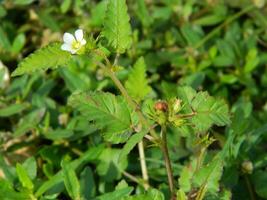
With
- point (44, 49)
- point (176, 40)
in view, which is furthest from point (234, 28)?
point (44, 49)

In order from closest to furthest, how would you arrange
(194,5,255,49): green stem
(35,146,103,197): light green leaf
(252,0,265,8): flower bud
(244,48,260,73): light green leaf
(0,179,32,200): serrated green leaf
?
(0,179,32,200): serrated green leaf
(35,146,103,197): light green leaf
(244,48,260,73): light green leaf
(194,5,255,49): green stem
(252,0,265,8): flower bud

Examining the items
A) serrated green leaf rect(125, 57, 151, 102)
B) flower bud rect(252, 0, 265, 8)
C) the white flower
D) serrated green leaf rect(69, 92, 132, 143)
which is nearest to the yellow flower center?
the white flower

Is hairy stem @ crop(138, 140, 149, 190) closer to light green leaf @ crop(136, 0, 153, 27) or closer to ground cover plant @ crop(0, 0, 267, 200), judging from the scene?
ground cover plant @ crop(0, 0, 267, 200)

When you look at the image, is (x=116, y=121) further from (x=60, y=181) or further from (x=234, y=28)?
(x=234, y=28)

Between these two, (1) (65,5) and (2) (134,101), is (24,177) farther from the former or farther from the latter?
(1) (65,5)

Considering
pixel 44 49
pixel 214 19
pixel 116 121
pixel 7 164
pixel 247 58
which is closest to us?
pixel 44 49

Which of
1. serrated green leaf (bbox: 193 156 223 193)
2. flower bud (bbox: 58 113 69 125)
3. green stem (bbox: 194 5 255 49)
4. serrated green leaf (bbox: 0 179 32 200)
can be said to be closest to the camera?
serrated green leaf (bbox: 193 156 223 193)

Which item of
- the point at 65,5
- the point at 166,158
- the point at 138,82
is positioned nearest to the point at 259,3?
the point at 65,5

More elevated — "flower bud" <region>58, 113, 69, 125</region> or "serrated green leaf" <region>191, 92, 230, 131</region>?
"serrated green leaf" <region>191, 92, 230, 131</region>
